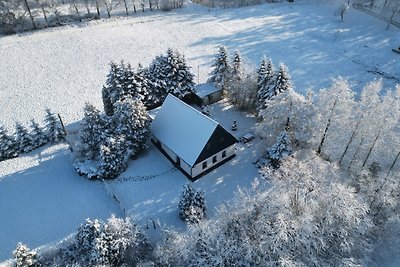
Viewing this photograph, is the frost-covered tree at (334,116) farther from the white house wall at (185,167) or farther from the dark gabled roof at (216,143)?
the white house wall at (185,167)

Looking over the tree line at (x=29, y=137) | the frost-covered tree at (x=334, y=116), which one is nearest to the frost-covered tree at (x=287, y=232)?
the frost-covered tree at (x=334, y=116)

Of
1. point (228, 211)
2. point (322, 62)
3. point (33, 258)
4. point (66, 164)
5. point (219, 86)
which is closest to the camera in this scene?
point (33, 258)

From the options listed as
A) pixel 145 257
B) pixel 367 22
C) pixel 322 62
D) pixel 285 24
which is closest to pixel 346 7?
pixel 367 22

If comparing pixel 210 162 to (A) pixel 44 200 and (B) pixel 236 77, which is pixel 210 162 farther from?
(A) pixel 44 200

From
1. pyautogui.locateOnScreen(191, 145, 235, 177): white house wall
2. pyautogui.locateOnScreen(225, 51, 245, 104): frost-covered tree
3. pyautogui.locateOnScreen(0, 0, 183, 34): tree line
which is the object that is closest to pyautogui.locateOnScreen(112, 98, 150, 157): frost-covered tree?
pyautogui.locateOnScreen(191, 145, 235, 177): white house wall

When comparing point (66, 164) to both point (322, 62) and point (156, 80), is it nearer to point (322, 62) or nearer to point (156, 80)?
point (156, 80)

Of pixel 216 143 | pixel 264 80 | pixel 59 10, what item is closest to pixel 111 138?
pixel 216 143
